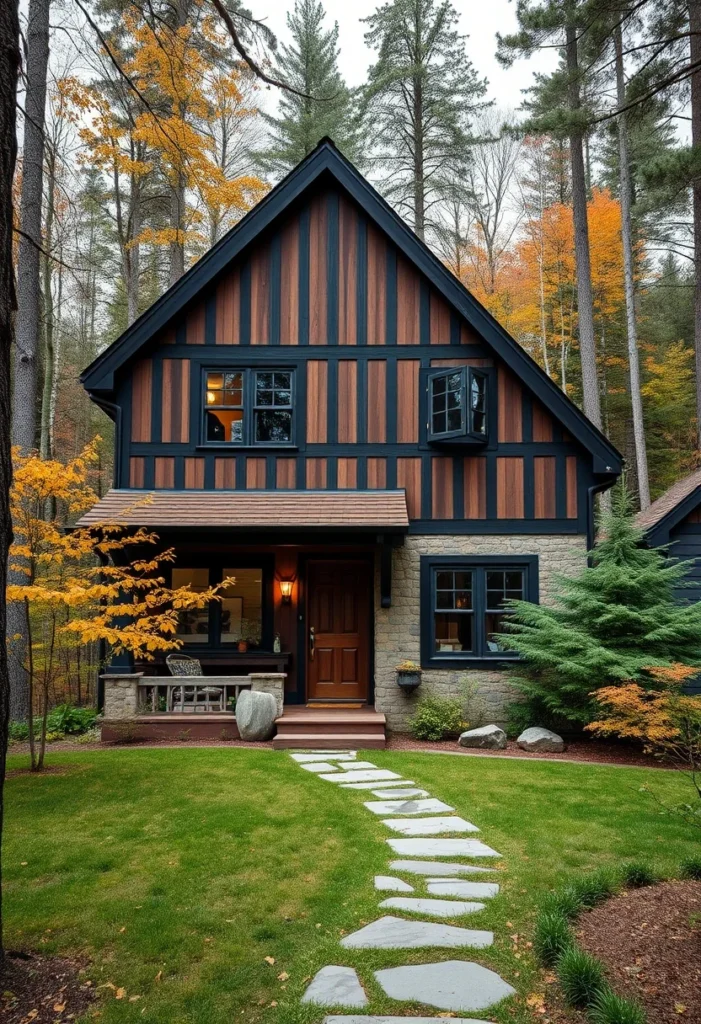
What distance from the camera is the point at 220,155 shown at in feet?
63.7

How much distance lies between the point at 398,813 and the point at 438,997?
3.08 m

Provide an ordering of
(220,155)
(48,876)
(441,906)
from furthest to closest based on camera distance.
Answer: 1. (220,155)
2. (48,876)
3. (441,906)

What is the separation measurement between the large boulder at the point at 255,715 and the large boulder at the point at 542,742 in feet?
10.9

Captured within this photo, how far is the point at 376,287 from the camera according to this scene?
11.1m

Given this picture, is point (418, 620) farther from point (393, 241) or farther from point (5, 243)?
point (5, 243)

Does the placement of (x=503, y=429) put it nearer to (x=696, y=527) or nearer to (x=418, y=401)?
(x=418, y=401)

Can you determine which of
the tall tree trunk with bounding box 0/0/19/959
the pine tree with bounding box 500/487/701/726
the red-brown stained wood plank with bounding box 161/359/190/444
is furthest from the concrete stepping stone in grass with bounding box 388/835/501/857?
the red-brown stained wood plank with bounding box 161/359/190/444

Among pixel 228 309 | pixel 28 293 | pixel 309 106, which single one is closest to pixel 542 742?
pixel 228 309

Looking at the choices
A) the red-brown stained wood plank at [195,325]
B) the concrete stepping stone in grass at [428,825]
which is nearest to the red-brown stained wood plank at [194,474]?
the red-brown stained wood plank at [195,325]

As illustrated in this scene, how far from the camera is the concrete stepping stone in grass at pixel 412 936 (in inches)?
146

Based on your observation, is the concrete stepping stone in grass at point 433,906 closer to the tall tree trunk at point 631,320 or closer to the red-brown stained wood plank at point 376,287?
the red-brown stained wood plank at point 376,287

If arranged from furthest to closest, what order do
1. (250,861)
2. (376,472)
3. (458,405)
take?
1. (376,472)
2. (458,405)
3. (250,861)

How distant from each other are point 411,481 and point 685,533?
4296 mm

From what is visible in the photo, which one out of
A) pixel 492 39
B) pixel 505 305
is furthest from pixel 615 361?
pixel 492 39
